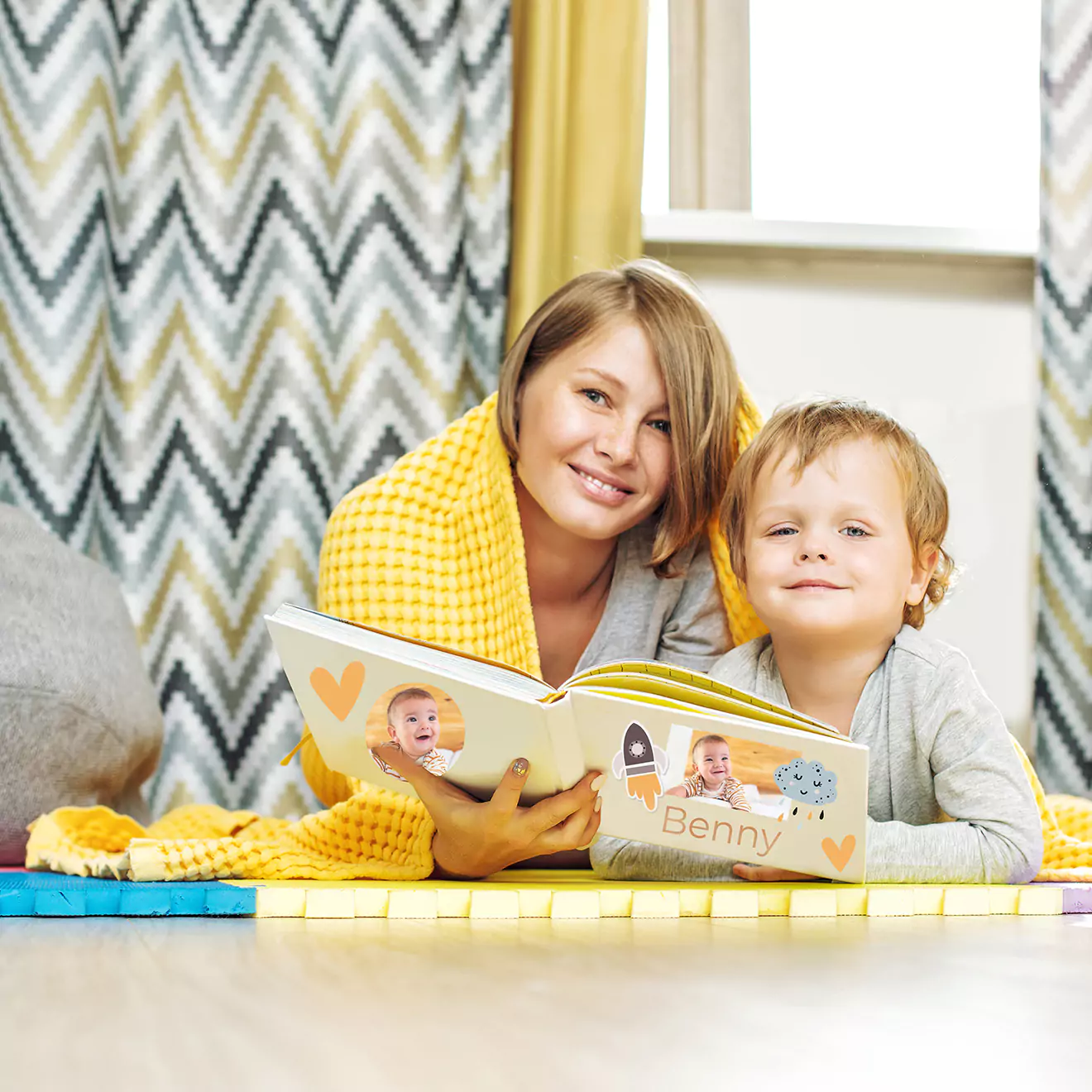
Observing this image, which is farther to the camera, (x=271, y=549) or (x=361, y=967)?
(x=271, y=549)

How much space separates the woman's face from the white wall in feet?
2.22

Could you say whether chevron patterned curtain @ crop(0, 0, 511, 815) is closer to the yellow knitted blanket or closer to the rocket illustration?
the yellow knitted blanket

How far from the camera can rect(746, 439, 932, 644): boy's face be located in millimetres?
1029

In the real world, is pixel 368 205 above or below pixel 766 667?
above

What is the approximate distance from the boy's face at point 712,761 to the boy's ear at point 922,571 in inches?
15.4

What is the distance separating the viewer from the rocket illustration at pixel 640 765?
0.78 metres

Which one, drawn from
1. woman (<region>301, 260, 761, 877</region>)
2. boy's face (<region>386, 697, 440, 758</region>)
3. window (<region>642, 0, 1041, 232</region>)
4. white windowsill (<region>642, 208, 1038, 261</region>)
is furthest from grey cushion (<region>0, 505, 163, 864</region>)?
window (<region>642, 0, 1041, 232</region>)

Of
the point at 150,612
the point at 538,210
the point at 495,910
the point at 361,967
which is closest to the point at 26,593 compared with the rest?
the point at 150,612

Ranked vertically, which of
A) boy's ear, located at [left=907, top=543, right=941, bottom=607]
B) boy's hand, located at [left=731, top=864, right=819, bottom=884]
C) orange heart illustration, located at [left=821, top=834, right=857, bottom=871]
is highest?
boy's ear, located at [left=907, top=543, right=941, bottom=607]

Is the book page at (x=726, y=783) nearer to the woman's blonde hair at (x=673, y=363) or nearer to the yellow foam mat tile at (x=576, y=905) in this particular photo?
the yellow foam mat tile at (x=576, y=905)

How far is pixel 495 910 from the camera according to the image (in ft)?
2.52

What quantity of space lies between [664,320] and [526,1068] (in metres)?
0.91

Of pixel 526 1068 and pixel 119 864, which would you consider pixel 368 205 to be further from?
pixel 526 1068

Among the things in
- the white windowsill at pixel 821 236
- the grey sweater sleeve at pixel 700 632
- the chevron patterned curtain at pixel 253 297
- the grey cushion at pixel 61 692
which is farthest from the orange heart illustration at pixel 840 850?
the white windowsill at pixel 821 236
